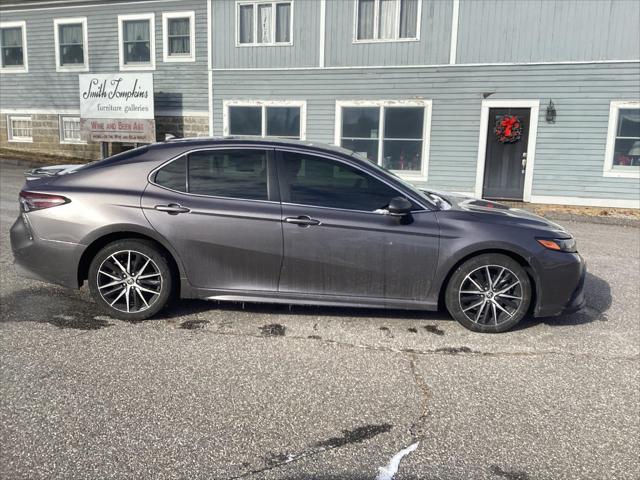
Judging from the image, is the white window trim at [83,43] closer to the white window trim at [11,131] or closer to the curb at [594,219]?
the white window trim at [11,131]

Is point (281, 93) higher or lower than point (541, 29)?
lower

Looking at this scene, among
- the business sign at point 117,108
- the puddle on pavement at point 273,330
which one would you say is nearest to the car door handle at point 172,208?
the puddle on pavement at point 273,330

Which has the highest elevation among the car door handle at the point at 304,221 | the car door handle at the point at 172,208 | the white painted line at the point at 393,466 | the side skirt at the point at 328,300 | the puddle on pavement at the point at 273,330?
the car door handle at the point at 172,208

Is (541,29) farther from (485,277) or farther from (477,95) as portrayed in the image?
(485,277)

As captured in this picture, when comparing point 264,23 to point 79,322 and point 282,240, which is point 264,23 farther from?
point 79,322

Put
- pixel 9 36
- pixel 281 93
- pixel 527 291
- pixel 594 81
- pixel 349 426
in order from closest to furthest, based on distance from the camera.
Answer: pixel 349 426 < pixel 527 291 < pixel 594 81 < pixel 281 93 < pixel 9 36

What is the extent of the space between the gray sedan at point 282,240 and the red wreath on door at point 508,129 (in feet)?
32.3

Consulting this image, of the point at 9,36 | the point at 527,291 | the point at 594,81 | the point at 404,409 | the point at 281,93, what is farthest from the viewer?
the point at 9,36

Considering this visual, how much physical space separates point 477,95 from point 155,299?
1163cm

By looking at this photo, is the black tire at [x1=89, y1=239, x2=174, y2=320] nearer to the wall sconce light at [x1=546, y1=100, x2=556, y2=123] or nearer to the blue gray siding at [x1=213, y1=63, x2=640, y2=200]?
the blue gray siding at [x1=213, y1=63, x2=640, y2=200]

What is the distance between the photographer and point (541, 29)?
1298cm

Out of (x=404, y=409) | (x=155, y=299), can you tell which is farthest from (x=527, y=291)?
Result: (x=155, y=299)

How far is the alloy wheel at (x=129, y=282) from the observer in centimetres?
452

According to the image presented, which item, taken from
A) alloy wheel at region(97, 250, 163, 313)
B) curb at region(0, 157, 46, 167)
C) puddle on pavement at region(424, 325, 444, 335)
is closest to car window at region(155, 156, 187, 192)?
alloy wheel at region(97, 250, 163, 313)
